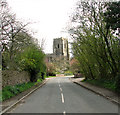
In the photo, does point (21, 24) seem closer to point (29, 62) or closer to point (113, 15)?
point (29, 62)

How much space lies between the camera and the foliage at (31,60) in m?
24.2

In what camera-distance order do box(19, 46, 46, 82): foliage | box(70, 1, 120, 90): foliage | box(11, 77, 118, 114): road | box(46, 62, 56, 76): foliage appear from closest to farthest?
box(11, 77, 118, 114): road
box(70, 1, 120, 90): foliage
box(19, 46, 46, 82): foliage
box(46, 62, 56, 76): foliage

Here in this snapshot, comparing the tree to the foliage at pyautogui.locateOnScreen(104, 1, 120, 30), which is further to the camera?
the tree

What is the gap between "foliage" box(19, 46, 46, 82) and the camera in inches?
953

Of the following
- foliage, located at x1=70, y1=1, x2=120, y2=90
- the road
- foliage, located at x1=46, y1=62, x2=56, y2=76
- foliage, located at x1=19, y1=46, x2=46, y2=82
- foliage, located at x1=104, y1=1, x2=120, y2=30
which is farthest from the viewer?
foliage, located at x1=46, y1=62, x2=56, y2=76

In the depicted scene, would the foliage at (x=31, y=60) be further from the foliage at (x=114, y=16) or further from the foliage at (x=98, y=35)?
the foliage at (x=114, y=16)

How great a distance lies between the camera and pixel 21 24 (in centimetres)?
2094

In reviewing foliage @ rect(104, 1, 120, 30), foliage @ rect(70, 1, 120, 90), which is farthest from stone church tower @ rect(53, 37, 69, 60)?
foliage @ rect(104, 1, 120, 30)

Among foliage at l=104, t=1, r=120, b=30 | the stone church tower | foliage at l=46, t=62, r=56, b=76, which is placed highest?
the stone church tower

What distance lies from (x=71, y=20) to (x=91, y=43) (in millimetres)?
4145

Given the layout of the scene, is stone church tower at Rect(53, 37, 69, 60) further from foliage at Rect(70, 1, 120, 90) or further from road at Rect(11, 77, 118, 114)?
road at Rect(11, 77, 118, 114)

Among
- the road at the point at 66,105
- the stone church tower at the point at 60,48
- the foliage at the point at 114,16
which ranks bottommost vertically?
the road at the point at 66,105

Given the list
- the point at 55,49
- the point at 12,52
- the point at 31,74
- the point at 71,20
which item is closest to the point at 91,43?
the point at 71,20

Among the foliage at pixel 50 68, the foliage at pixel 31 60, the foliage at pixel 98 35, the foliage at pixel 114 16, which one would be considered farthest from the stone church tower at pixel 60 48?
the foliage at pixel 114 16
